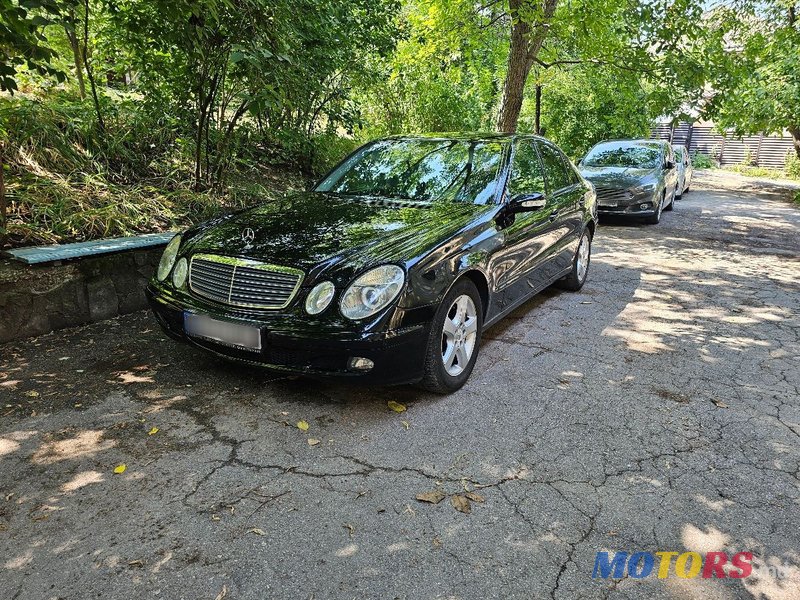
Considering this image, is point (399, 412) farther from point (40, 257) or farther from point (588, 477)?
point (40, 257)

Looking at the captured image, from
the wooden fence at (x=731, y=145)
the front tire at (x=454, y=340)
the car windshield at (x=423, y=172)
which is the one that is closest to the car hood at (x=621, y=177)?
the car windshield at (x=423, y=172)

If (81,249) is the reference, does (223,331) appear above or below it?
below

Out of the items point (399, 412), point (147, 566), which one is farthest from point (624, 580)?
point (147, 566)

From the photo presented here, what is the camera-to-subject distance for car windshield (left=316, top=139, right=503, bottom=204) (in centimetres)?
409

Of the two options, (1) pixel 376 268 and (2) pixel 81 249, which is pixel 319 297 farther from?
(2) pixel 81 249

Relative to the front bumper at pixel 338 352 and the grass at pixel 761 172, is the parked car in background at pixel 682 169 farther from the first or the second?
the front bumper at pixel 338 352

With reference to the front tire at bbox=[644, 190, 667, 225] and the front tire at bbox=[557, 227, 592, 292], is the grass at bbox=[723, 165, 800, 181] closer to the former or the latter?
the front tire at bbox=[644, 190, 667, 225]

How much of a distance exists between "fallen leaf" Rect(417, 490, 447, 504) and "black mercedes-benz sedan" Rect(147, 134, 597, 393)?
2.34 ft

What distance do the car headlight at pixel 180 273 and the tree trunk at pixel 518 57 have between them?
254 inches

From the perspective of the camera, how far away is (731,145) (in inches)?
1204

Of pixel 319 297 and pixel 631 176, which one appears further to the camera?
pixel 631 176

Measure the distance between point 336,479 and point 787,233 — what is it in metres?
10.5

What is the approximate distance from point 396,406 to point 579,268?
11.1 ft

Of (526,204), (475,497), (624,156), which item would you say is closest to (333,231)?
(526,204)
